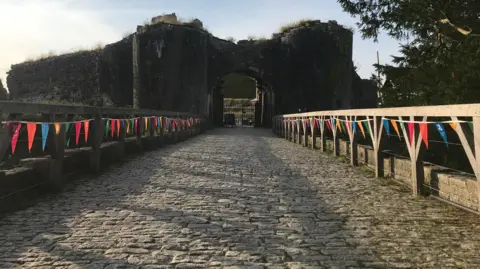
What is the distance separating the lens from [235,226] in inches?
178

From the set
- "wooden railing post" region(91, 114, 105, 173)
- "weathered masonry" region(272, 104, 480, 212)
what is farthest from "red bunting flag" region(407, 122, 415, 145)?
"wooden railing post" region(91, 114, 105, 173)

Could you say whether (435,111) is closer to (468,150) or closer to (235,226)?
(468,150)

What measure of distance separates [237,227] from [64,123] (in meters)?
3.56

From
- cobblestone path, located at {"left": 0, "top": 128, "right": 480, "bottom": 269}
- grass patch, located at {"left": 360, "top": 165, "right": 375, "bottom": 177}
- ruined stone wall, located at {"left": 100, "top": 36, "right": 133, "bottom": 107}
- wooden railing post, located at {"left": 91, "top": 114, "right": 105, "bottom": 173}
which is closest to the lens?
cobblestone path, located at {"left": 0, "top": 128, "right": 480, "bottom": 269}

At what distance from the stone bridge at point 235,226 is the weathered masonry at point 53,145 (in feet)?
0.49

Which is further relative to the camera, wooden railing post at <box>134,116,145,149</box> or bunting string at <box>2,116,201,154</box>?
wooden railing post at <box>134,116,145,149</box>

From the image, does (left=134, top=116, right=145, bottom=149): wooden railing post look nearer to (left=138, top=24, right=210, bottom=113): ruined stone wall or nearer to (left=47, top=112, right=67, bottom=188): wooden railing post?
(left=47, top=112, right=67, bottom=188): wooden railing post

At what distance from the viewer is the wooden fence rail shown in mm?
5290

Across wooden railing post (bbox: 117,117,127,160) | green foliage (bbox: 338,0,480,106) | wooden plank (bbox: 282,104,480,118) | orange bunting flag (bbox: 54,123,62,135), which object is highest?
green foliage (bbox: 338,0,480,106)

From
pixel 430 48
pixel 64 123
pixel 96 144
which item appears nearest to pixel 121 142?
pixel 96 144

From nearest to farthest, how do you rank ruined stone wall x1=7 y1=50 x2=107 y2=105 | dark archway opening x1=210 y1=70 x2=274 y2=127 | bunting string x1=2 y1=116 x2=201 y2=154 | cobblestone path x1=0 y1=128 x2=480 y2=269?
1. cobblestone path x1=0 y1=128 x2=480 y2=269
2. bunting string x1=2 y1=116 x2=201 y2=154
3. dark archway opening x1=210 y1=70 x2=274 y2=127
4. ruined stone wall x1=7 y1=50 x2=107 y2=105

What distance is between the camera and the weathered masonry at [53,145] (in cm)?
539

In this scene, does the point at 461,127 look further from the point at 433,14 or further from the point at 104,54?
the point at 104,54

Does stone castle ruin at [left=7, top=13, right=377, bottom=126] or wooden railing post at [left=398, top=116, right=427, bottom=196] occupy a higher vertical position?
stone castle ruin at [left=7, top=13, right=377, bottom=126]
